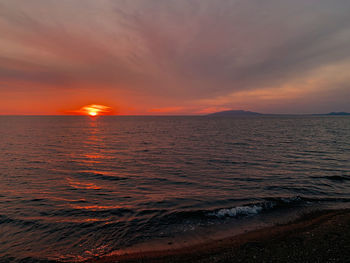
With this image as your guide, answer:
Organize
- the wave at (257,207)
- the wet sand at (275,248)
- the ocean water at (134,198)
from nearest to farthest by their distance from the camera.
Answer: the wet sand at (275,248) < the ocean water at (134,198) < the wave at (257,207)

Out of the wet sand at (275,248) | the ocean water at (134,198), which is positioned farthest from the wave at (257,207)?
the wet sand at (275,248)

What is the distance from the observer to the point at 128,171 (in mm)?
23297

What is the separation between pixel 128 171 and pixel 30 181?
10.0 m

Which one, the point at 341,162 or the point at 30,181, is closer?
the point at 30,181

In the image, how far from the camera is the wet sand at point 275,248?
7258mm

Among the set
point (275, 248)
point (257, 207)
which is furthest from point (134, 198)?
point (275, 248)

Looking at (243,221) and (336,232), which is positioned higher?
(336,232)

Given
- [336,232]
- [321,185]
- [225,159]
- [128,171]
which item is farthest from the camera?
[225,159]

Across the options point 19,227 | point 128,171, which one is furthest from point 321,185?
point 19,227

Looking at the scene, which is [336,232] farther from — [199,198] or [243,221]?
[199,198]

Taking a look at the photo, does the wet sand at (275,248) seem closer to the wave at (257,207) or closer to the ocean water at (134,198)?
the ocean water at (134,198)

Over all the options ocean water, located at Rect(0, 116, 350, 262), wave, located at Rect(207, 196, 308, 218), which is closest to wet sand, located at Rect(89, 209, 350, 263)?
ocean water, located at Rect(0, 116, 350, 262)

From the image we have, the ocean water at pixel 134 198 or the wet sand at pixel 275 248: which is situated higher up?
the wet sand at pixel 275 248

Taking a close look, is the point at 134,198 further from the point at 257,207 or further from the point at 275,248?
the point at 275,248
